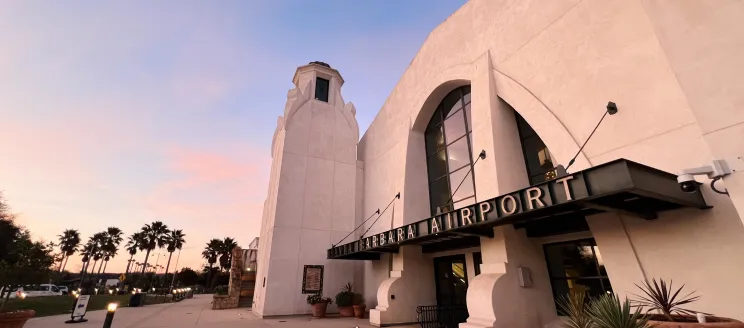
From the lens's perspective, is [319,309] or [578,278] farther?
[319,309]

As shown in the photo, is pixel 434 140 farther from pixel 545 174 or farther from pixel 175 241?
pixel 175 241

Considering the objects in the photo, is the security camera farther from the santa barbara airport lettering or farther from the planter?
the planter

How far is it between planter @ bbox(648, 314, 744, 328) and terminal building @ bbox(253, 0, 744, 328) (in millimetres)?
1111

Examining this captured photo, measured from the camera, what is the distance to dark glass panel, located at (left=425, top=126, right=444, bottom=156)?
1501 centimetres

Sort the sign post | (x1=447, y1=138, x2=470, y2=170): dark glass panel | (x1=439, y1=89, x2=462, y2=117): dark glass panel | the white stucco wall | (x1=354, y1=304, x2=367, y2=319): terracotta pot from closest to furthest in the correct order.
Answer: the white stucco wall, (x1=447, y1=138, x2=470, y2=170): dark glass panel, the sign post, (x1=439, y1=89, x2=462, y2=117): dark glass panel, (x1=354, y1=304, x2=367, y2=319): terracotta pot

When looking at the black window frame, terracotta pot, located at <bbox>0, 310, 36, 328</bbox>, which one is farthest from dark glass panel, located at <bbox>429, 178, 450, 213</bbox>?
terracotta pot, located at <bbox>0, 310, 36, 328</bbox>

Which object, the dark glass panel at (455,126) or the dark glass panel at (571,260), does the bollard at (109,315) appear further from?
the dark glass panel at (455,126)

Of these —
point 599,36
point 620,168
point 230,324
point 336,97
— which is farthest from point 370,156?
point 620,168

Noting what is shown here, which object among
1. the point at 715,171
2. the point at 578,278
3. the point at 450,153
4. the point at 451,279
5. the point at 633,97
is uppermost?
the point at 450,153

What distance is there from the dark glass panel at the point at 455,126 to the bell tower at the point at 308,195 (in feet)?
25.9

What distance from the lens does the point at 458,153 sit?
13.4m

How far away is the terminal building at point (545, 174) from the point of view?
5477 mm

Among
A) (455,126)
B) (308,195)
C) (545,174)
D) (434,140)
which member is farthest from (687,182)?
(308,195)

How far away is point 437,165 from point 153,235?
202 feet
